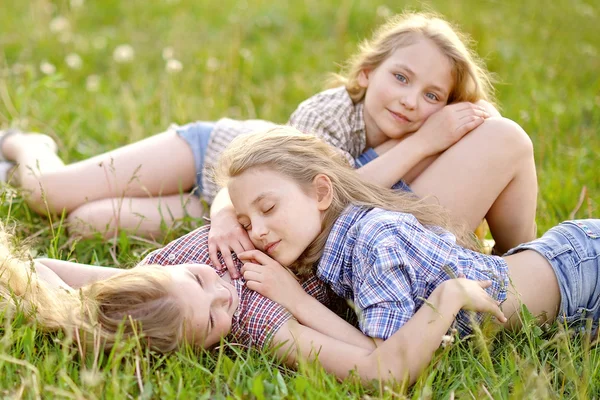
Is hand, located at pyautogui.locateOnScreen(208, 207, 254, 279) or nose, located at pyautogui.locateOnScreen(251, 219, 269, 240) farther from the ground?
nose, located at pyautogui.locateOnScreen(251, 219, 269, 240)

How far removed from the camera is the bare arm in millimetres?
2727

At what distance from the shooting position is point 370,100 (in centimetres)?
336

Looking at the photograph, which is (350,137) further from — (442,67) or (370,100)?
(442,67)

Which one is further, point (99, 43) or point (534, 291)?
point (99, 43)

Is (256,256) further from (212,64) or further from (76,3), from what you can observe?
(76,3)

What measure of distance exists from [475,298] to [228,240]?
93 cm

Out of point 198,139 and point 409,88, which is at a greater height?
point 409,88

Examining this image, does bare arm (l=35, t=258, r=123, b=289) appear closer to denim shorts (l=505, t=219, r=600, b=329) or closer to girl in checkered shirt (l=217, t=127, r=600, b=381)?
girl in checkered shirt (l=217, t=127, r=600, b=381)

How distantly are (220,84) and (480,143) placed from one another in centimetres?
270

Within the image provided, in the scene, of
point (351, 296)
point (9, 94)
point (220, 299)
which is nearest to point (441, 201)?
point (351, 296)

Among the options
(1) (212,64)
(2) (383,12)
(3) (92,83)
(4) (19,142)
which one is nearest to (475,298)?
(4) (19,142)

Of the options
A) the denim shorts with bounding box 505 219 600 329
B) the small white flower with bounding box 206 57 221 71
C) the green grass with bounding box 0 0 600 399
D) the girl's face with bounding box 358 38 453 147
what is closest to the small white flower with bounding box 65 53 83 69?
Result: the green grass with bounding box 0 0 600 399

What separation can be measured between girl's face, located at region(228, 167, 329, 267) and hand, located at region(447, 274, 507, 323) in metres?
0.56

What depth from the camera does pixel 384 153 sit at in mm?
3203
